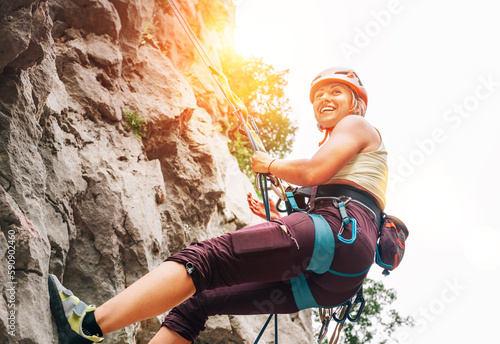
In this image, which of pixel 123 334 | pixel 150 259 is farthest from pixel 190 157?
pixel 123 334

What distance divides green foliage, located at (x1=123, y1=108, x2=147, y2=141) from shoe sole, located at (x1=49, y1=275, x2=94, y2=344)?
2.78 m

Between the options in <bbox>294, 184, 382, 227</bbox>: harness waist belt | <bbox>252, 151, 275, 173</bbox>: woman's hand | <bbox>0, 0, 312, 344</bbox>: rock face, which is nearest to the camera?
<bbox>0, 0, 312, 344</bbox>: rock face

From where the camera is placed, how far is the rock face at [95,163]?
250 cm

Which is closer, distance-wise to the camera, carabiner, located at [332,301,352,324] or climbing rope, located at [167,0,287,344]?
climbing rope, located at [167,0,287,344]

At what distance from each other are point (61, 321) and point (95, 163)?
2.08m

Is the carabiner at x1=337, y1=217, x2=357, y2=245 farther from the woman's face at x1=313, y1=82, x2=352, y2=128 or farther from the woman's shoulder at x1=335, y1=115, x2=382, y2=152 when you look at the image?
the woman's face at x1=313, y1=82, x2=352, y2=128

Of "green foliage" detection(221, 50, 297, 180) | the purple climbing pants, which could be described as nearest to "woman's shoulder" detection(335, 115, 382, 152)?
the purple climbing pants

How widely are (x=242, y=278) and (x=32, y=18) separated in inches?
81.6

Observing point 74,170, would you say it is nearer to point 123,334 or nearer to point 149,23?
point 123,334

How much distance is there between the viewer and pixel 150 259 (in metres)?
4.33

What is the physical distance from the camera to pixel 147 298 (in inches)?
83.4

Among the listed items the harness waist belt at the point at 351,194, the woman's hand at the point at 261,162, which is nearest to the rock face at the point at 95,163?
the woman's hand at the point at 261,162

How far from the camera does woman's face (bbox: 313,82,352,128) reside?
324 centimetres

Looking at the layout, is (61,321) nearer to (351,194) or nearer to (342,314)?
(351,194)
